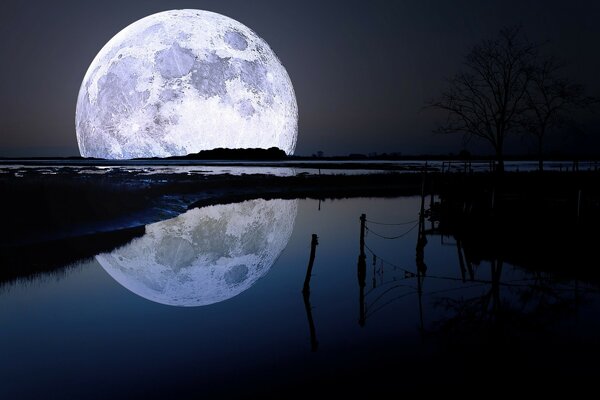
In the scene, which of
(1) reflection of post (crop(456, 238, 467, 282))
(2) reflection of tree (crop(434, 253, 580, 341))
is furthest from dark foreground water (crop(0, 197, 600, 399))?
(1) reflection of post (crop(456, 238, 467, 282))

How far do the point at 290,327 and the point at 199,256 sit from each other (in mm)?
10008

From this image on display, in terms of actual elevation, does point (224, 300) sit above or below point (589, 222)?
below

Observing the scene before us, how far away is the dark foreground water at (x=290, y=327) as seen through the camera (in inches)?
346

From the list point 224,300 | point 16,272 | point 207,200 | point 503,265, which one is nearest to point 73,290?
point 16,272

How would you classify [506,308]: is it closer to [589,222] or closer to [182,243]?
[589,222]

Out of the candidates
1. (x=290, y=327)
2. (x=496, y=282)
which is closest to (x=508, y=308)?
(x=496, y=282)

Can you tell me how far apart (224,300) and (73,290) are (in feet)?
14.2

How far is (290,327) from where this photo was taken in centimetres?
1159

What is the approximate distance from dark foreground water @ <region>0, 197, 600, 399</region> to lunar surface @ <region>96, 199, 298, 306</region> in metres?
0.12

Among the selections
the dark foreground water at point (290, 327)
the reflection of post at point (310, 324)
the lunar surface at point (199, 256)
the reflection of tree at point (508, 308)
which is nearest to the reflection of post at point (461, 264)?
the dark foreground water at point (290, 327)

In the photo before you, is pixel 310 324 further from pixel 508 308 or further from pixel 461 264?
pixel 461 264

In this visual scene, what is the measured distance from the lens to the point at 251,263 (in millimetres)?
19594

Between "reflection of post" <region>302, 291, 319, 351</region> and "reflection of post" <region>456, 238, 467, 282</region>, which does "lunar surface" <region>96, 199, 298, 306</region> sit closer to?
"reflection of post" <region>302, 291, 319, 351</region>

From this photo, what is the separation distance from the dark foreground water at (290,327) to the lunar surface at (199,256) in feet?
0.38
